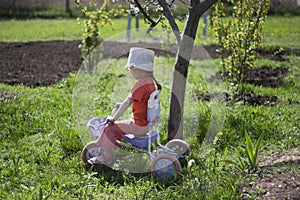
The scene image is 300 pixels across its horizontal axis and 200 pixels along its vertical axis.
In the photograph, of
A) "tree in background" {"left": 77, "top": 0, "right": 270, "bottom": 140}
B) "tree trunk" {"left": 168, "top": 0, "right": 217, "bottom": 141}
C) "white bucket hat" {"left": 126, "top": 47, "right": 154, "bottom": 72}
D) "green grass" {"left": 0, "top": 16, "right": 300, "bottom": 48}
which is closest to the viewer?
"white bucket hat" {"left": 126, "top": 47, "right": 154, "bottom": 72}

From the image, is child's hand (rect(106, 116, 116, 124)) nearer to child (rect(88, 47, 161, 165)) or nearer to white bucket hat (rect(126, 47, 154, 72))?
child (rect(88, 47, 161, 165))

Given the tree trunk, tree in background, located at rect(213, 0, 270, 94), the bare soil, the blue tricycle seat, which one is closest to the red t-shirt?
the blue tricycle seat

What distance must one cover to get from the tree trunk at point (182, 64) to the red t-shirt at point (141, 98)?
1.33ft

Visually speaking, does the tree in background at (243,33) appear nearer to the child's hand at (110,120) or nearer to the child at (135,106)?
the child at (135,106)

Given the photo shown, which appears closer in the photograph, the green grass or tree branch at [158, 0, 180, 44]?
tree branch at [158, 0, 180, 44]

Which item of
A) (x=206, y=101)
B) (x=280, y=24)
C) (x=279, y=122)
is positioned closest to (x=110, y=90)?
(x=206, y=101)

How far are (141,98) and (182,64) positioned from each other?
595 millimetres

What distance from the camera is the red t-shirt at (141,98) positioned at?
4.33 m

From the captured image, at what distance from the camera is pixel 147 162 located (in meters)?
4.61

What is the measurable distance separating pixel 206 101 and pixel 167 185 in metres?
2.76

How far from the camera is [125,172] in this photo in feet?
14.5

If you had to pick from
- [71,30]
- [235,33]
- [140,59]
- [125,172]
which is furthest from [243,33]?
[71,30]

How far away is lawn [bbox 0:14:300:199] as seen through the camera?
12.9 ft

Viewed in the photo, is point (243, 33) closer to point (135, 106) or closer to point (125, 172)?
point (135, 106)
